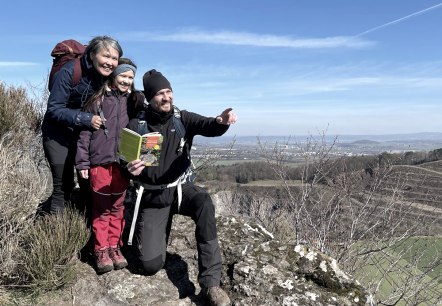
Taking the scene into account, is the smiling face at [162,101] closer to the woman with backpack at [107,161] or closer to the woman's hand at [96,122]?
the woman with backpack at [107,161]

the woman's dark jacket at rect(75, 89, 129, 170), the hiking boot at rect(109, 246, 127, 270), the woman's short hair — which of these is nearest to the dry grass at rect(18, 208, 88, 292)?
the hiking boot at rect(109, 246, 127, 270)

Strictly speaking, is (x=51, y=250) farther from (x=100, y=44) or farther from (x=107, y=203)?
(x=100, y=44)

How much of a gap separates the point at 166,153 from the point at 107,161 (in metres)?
0.59

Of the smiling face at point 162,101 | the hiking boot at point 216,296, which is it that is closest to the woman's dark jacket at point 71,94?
the smiling face at point 162,101

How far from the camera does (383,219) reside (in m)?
11.5

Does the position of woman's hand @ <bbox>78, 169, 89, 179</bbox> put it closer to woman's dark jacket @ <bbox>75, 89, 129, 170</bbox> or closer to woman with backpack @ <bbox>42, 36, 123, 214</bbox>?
woman's dark jacket @ <bbox>75, 89, 129, 170</bbox>

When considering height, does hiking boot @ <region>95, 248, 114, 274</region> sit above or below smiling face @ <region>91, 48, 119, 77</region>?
below

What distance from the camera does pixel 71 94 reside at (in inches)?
147

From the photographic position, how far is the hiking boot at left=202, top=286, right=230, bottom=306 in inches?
125

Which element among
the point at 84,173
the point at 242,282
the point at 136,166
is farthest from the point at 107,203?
the point at 242,282

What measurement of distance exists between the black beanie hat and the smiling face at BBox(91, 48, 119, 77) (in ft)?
1.12

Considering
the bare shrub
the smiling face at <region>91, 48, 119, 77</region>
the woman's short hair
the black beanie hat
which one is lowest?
the bare shrub

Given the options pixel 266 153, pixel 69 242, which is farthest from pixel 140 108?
pixel 266 153

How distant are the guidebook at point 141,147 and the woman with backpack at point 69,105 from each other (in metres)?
0.40
